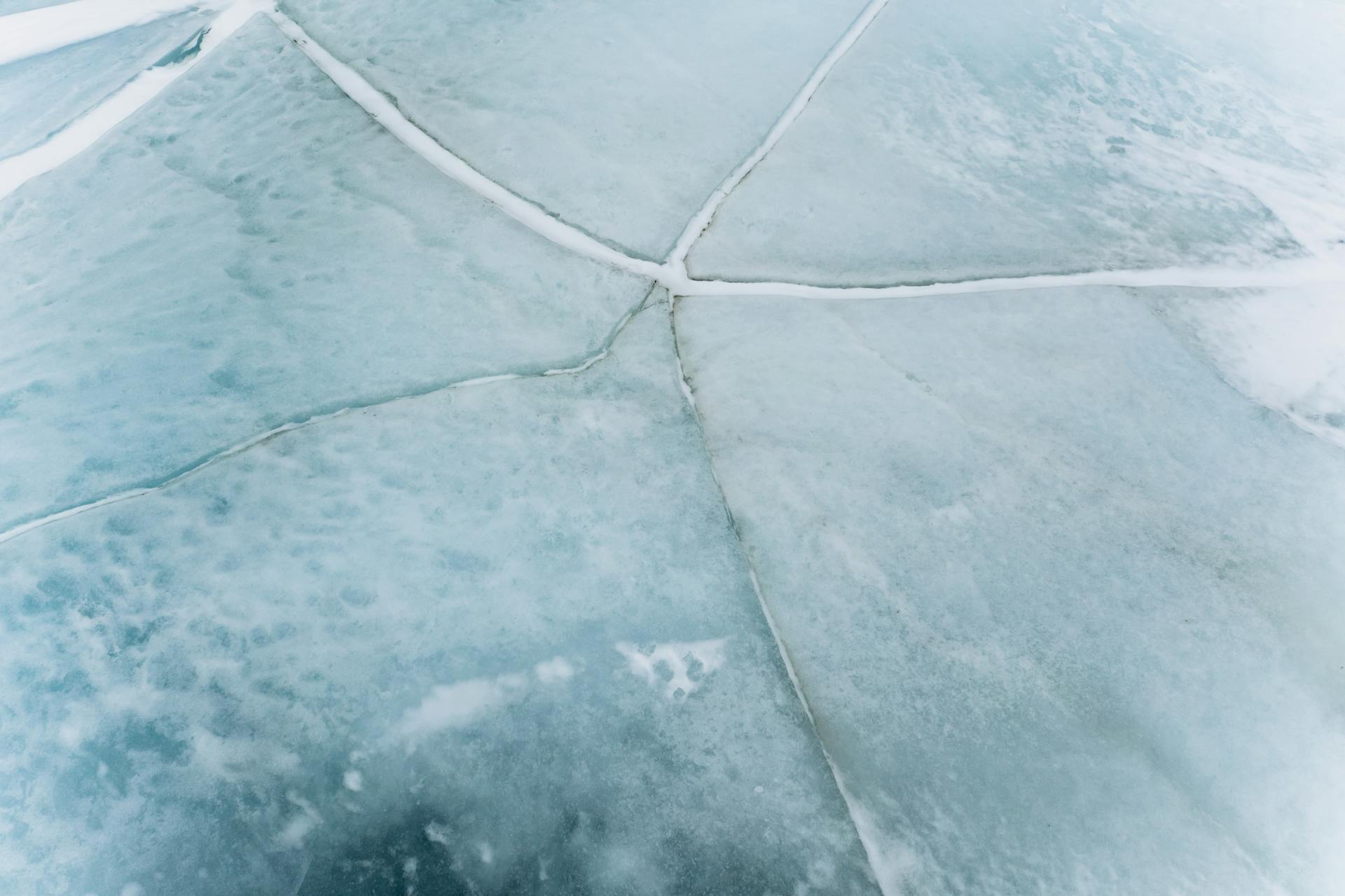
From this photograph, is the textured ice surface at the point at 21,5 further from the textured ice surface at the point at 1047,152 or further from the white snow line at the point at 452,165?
the textured ice surface at the point at 1047,152

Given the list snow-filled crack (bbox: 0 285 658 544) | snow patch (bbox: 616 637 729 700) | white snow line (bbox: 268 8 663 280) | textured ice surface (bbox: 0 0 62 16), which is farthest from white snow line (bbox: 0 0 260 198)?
snow patch (bbox: 616 637 729 700)

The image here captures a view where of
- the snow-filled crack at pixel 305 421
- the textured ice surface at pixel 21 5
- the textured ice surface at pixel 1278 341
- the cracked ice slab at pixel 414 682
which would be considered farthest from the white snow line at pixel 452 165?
the textured ice surface at pixel 1278 341

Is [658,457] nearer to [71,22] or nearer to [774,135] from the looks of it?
[774,135]

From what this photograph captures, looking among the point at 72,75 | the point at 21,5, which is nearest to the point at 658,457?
the point at 72,75

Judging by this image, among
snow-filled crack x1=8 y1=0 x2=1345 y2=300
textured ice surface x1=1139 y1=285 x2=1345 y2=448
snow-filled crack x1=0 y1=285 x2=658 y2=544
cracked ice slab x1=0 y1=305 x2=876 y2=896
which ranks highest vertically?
snow-filled crack x1=8 y1=0 x2=1345 y2=300

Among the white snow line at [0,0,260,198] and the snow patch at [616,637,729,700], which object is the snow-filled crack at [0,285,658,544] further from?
the white snow line at [0,0,260,198]

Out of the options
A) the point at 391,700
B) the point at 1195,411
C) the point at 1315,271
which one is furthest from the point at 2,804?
the point at 1315,271

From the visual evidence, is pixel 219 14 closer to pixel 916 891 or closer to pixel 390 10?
pixel 390 10
